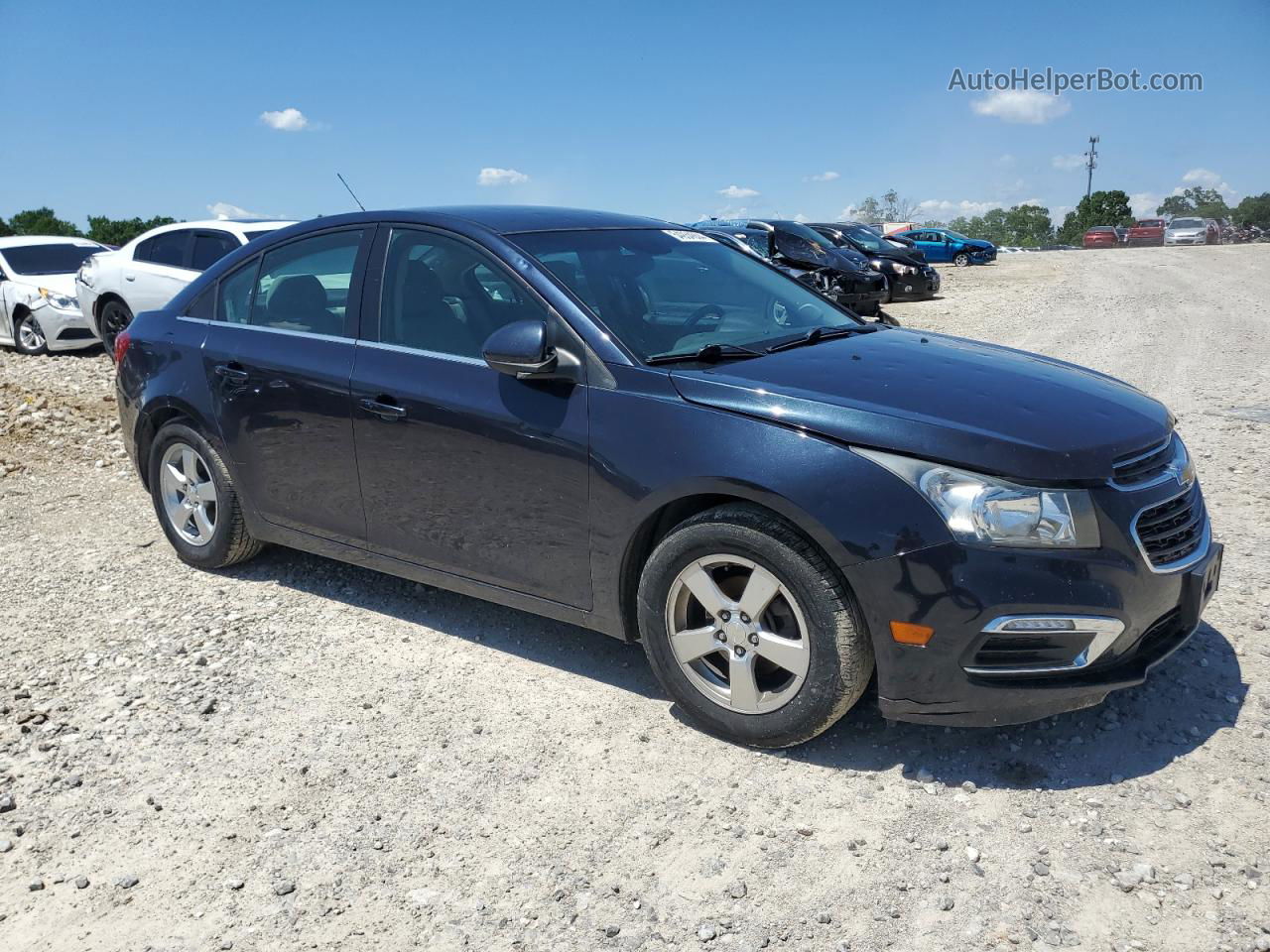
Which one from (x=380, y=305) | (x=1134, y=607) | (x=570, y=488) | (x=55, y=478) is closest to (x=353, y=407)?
(x=380, y=305)

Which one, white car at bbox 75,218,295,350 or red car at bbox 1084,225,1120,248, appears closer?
white car at bbox 75,218,295,350

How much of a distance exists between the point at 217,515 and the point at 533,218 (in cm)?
212

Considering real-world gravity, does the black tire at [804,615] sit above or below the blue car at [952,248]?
below

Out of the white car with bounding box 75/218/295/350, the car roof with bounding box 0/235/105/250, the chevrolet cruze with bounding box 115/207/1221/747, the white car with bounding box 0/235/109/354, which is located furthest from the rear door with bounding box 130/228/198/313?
the chevrolet cruze with bounding box 115/207/1221/747

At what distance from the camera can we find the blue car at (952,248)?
1403 inches

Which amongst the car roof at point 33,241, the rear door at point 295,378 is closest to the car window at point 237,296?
the rear door at point 295,378

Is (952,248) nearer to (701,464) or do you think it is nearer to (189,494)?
(189,494)

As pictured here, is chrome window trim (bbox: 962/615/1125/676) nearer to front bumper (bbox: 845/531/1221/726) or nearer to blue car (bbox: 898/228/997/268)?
front bumper (bbox: 845/531/1221/726)

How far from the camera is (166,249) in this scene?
1172 cm

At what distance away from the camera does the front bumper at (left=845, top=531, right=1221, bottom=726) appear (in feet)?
10.3

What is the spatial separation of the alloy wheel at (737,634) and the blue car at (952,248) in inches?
1328

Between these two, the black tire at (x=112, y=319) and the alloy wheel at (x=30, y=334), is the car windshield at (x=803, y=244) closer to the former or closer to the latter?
the black tire at (x=112, y=319)

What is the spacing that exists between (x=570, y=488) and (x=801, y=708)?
1.08 metres

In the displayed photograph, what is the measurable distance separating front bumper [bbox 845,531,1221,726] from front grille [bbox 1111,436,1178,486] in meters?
0.25
